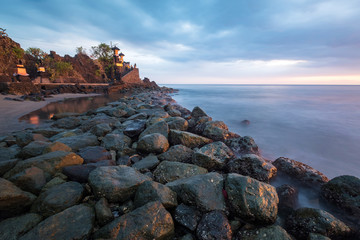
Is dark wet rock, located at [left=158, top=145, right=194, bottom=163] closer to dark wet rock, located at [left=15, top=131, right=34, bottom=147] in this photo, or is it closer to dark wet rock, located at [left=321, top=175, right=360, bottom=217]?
dark wet rock, located at [left=321, top=175, right=360, bottom=217]

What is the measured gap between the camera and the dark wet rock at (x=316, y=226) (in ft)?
6.73

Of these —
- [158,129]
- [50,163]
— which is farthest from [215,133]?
[50,163]

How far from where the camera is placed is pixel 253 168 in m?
3.15

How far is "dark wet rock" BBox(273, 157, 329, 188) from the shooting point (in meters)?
3.50

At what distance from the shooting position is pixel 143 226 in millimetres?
1770

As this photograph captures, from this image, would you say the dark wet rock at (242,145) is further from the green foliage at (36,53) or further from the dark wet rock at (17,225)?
the green foliage at (36,53)

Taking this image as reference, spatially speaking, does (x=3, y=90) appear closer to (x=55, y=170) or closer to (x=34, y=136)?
(x=34, y=136)

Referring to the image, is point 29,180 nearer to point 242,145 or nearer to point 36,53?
point 242,145

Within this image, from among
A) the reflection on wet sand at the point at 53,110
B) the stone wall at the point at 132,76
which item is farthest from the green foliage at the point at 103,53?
the reflection on wet sand at the point at 53,110

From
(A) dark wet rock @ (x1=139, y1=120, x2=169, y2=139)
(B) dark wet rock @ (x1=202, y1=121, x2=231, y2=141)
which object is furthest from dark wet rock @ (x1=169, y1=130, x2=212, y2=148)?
(B) dark wet rock @ (x1=202, y1=121, x2=231, y2=141)

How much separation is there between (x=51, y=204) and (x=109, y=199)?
0.66m

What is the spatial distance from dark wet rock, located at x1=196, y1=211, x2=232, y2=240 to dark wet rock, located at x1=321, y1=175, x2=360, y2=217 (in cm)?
237

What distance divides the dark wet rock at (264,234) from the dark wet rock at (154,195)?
0.89 metres

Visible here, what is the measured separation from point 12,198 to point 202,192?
7.63ft
